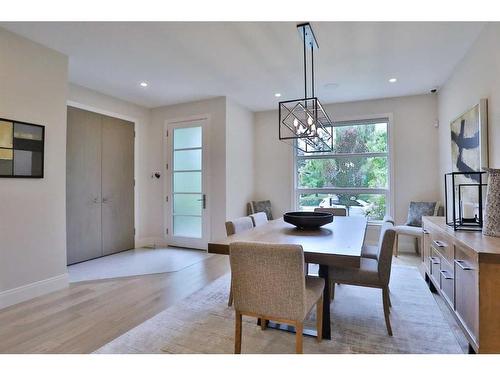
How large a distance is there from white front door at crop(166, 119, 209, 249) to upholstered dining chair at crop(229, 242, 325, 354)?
3137mm

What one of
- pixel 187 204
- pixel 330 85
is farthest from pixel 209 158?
pixel 330 85

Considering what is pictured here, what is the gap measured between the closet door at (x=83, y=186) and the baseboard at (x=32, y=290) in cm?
101

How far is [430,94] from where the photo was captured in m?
4.44

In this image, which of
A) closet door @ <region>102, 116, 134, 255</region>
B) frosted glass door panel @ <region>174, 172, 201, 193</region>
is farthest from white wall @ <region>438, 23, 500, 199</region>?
closet door @ <region>102, 116, 134, 255</region>

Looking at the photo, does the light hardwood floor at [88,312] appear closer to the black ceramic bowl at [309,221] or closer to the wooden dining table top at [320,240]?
the wooden dining table top at [320,240]

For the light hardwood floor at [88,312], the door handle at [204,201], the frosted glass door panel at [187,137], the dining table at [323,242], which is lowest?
the light hardwood floor at [88,312]

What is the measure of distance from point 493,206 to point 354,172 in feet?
10.00

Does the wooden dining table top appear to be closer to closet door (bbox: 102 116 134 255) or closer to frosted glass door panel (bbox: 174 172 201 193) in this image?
frosted glass door panel (bbox: 174 172 201 193)

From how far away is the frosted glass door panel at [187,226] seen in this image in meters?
4.86

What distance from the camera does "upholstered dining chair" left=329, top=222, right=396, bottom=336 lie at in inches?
80.0

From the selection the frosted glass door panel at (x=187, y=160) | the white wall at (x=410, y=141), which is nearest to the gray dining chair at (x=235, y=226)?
the frosted glass door panel at (x=187, y=160)

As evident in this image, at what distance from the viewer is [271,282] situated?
158 centimetres

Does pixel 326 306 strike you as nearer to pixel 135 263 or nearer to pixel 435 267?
pixel 435 267
